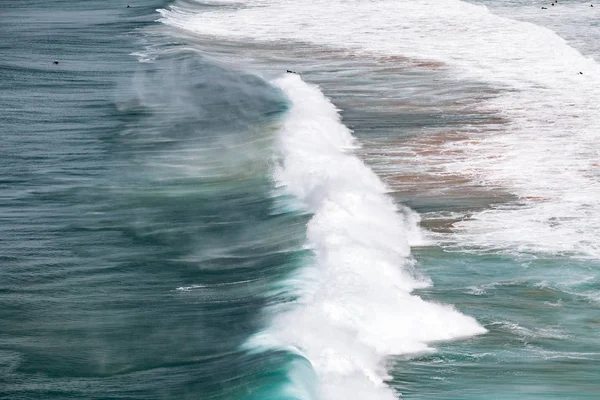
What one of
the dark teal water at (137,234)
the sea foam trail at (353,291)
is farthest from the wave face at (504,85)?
the dark teal water at (137,234)

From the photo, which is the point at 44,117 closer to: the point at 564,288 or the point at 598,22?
the point at 564,288

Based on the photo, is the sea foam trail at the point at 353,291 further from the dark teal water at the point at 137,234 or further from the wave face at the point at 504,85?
the wave face at the point at 504,85

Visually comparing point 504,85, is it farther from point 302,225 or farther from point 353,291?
point 353,291

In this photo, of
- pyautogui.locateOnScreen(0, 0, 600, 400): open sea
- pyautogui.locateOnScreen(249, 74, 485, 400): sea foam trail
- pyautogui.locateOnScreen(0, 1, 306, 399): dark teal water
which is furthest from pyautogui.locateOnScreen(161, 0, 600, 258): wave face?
pyautogui.locateOnScreen(0, 1, 306, 399): dark teal water

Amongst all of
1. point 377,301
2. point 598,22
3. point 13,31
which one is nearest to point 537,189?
point 377,301

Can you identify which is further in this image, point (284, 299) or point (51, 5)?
point (51, 5)
